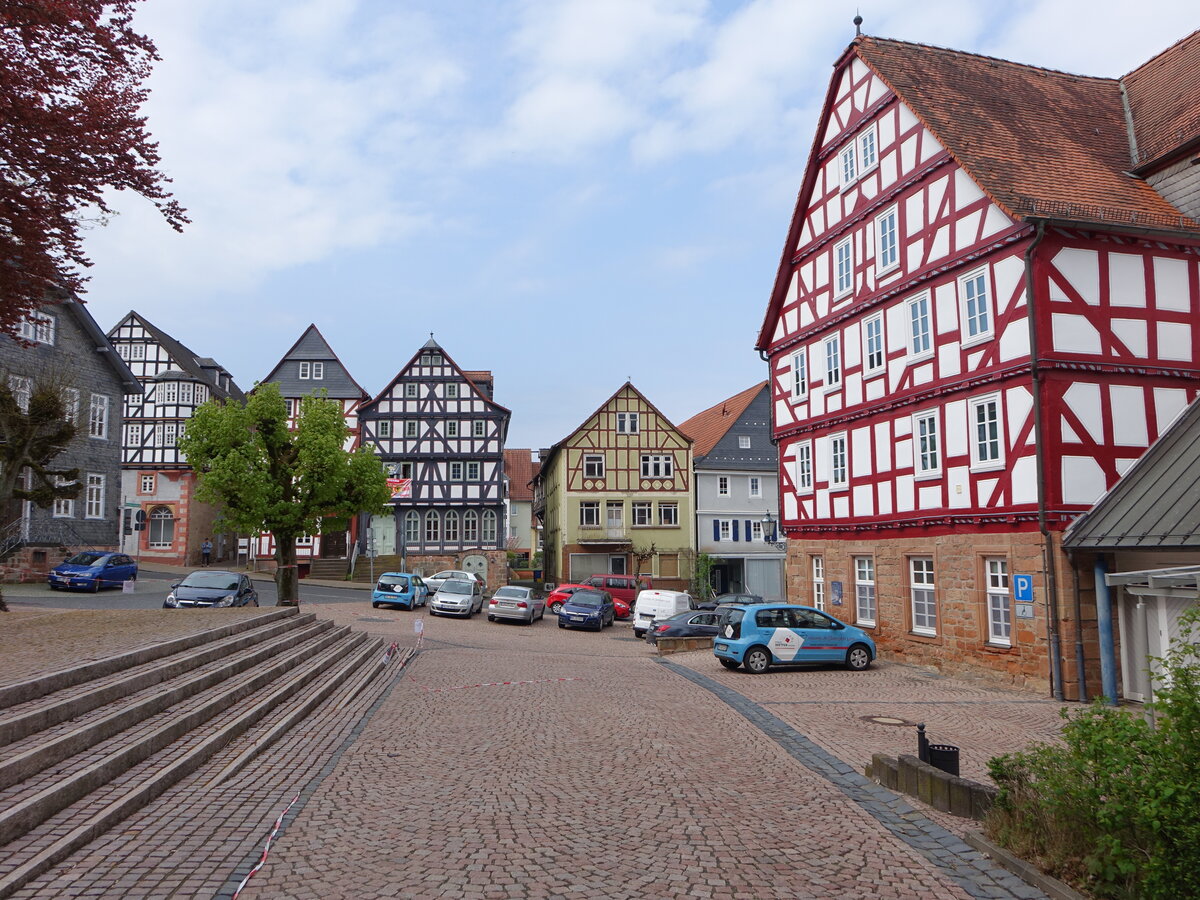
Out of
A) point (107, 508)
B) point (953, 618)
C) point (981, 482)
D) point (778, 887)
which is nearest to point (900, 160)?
point (981, 482)

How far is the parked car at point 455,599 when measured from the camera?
108 ft

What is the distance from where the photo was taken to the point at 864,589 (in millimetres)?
22328

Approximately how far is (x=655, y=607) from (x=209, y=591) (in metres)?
13.7

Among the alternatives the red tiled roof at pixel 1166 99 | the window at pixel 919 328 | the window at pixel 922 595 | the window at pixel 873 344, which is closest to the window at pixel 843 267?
the window at pixel 873 344

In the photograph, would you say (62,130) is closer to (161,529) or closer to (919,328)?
(919,328)

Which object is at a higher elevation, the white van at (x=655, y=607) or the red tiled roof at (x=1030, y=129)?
the red tiled roof at (x=1030, y=129)

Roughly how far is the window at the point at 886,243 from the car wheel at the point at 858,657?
8.39 metres

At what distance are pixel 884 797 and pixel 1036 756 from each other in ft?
7.38

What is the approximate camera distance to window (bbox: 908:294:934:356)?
766 inches

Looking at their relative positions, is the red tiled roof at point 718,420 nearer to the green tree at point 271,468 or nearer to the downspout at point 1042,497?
the green tree at point 271,468

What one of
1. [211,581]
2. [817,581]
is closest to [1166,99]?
[817,581]

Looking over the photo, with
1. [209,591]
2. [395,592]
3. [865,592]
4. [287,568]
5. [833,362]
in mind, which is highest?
[833,362]

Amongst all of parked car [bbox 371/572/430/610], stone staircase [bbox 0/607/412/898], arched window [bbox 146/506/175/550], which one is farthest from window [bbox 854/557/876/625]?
arched window [bbox 146/506/175/550]

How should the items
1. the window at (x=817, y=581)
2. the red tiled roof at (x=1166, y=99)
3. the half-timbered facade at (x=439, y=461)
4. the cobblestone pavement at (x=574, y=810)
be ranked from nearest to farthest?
the cobblestone pavement at (x=574, y=810), the red tiled roof at (x=1166, y=99), the window at (x=817, y=581), the half-timbered facade at (x=439, y=461)
